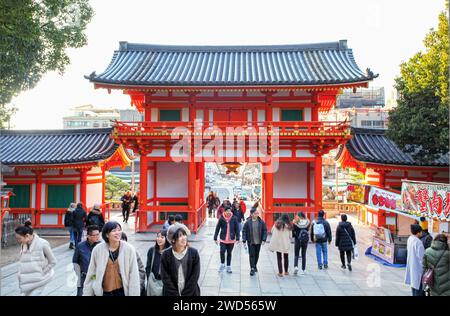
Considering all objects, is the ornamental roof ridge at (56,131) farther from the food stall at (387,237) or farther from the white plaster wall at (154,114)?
the food stall at (387,237)

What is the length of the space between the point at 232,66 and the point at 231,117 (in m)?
3.60

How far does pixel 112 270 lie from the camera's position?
4.41 meters

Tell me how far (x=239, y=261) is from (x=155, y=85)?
9649 millimetres

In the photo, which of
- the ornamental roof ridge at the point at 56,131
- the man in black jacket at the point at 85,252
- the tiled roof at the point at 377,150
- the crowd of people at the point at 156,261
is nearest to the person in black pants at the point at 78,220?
the crowd of people at the point at 156,261

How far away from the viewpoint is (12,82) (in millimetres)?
12477

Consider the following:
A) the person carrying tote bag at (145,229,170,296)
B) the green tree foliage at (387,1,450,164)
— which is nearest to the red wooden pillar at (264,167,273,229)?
the green tree foliage at (387,1,450,164)

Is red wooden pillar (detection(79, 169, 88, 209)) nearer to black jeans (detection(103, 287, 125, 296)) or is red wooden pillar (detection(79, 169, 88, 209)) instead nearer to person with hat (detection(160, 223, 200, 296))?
black jeans (detection(103, 287, 125, 296))

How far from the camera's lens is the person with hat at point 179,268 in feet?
14.6

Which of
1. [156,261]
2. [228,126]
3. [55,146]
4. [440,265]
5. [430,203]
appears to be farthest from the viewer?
[55,146]

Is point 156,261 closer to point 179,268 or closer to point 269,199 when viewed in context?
point 179,268

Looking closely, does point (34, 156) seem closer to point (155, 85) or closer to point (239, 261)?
point (155, 85)

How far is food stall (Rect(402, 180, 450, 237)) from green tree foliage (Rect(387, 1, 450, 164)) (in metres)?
4.02

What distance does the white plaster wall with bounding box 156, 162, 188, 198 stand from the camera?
18859 millimetres

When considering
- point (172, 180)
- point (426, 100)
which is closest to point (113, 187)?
point (172, 180)
